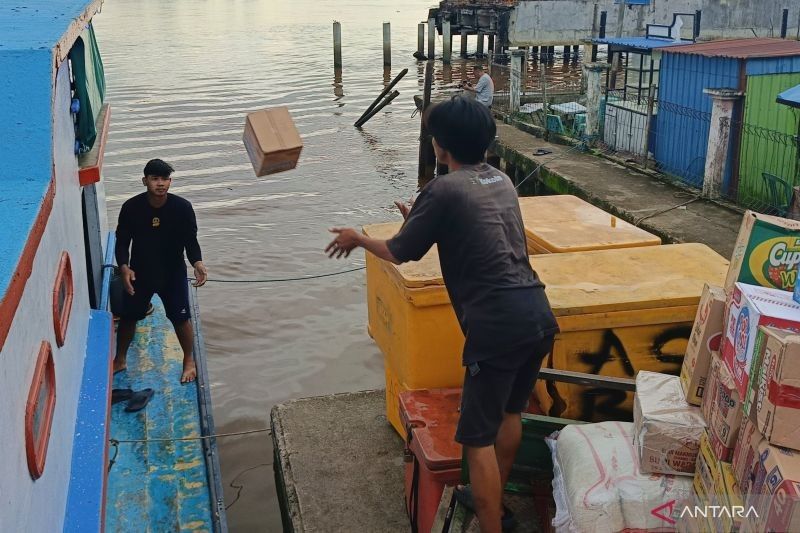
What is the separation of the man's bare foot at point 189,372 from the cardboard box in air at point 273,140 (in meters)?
1.74

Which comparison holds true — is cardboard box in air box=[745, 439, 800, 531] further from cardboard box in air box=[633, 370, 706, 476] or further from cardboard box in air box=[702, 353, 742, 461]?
cardboard box in air box=[633, 370, 706, 476]

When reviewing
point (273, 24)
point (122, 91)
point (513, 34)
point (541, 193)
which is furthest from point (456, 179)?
point (273, 24)

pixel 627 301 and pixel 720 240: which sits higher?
pixel 627 301

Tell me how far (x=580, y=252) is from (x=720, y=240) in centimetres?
527

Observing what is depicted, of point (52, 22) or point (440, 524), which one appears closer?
point (440, 524)

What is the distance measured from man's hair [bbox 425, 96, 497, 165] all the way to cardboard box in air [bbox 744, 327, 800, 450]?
1.23 m

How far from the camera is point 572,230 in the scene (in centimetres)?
497

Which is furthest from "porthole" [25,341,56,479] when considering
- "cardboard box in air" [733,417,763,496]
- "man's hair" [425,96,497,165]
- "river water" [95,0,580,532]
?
"river water" [95,0,580,532]

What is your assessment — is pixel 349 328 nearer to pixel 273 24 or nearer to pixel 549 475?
pixel 549 475

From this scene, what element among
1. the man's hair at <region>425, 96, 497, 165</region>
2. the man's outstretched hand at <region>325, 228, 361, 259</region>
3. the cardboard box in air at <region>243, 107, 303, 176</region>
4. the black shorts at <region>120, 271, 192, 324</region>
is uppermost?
the man's hair at <region>425, 96, 497, 165</region>

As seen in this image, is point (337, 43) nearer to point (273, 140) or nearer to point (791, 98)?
point (791, 98)

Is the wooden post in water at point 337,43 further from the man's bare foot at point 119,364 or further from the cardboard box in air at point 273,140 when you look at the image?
the cardboard box in air at point 273,140

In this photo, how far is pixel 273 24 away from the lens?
6544cm

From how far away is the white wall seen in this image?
2.32 m
